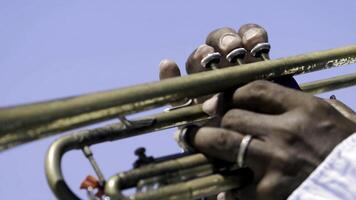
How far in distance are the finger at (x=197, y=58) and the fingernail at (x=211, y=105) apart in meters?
0.37

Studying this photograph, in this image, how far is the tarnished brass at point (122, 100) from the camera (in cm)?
150

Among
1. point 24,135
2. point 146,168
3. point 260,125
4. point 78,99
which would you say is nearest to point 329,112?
point 260,125

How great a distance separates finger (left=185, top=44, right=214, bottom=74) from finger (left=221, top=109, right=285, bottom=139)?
562mm

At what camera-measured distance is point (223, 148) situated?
1588 millimetres

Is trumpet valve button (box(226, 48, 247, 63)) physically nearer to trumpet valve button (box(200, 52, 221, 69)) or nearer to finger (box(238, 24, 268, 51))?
trumpet valve button (box(200, 52, 221, 69))

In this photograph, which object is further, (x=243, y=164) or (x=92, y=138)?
(x=92, y=138)

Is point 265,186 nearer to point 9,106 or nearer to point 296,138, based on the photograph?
point 296,138

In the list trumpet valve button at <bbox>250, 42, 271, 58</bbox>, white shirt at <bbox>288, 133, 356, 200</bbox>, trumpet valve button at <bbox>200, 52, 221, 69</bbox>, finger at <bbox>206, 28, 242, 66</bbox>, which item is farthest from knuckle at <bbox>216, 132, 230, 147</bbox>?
finger at <bbox>206, 28, 242, 66</bbox>

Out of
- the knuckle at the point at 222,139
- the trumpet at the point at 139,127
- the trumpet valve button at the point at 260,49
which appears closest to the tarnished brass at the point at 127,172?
the trumpet at the point at 139,127

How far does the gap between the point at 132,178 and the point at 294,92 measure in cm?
45

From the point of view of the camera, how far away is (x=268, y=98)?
5.20 feet

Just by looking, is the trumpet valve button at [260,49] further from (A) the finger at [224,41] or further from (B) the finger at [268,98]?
(B) the finger at [268,98]

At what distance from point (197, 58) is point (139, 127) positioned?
47 cm

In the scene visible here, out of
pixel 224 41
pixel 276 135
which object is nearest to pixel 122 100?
pixel 276 135
